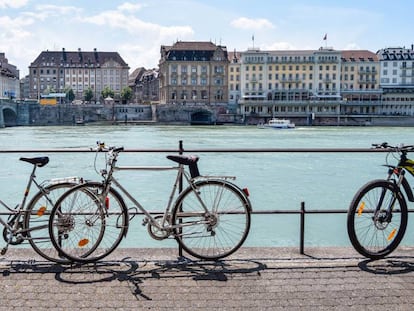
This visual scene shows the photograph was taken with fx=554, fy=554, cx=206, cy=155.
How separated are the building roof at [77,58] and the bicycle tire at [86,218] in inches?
4797

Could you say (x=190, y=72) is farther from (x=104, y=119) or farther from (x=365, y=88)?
(x=365, y=88)

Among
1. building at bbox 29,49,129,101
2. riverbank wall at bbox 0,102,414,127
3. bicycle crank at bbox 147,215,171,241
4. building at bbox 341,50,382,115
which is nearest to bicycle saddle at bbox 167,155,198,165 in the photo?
bicycle crank at bbox 147,215,171,241

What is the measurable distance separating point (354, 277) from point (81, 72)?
123797 millimetres

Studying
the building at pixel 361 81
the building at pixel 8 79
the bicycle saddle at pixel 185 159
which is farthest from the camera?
the building at pixel 8 79

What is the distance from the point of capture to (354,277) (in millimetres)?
3982

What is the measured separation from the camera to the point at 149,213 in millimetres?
4363

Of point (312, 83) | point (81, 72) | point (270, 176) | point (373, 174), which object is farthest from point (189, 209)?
point (81, 72)

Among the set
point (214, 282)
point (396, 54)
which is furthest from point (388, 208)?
point (396, 54)

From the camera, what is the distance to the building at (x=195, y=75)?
10362 centimetres

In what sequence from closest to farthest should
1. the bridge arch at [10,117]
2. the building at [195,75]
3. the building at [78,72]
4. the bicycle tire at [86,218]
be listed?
1. the bicycle tire at [86,218]
2. the bridge arch at [10,117]
3. the building at [195,75]
4. the building at [78,72]

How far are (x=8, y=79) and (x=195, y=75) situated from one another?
43264 mm

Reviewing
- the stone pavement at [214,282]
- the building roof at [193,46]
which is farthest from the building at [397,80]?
the stone pavement at [214,282]

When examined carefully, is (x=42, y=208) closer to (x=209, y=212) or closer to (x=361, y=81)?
(x=209, y=212)

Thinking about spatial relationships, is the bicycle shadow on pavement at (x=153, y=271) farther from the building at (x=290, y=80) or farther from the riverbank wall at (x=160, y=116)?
the building at (x=290, y=80)
